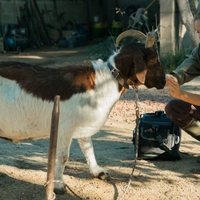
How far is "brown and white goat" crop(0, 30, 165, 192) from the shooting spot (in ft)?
16.4

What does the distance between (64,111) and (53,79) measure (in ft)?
1.05

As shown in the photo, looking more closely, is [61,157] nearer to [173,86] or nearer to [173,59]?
[173,86]

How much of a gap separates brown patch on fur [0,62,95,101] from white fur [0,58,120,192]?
0.05 meters

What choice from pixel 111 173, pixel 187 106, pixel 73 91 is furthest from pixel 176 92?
pixel 111 173

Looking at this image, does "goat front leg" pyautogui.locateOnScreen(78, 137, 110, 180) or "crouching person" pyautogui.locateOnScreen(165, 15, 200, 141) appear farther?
"crouching person" pyautogui.locateOnScreen(165, 15, 200, 141)

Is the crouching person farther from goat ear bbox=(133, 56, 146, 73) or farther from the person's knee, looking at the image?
goat ear bbox=(133, 56, 146, 73)

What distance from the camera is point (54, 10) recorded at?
24.4 meters

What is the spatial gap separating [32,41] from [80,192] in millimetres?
18200

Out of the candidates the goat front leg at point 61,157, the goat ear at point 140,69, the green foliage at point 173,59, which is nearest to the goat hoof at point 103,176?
the goat front leg at point 61,157

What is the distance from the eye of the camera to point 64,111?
496cm

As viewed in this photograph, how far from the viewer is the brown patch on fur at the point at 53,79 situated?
5000 mm

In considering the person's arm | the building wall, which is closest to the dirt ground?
the person's arm

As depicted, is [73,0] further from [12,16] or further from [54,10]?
[12,16]

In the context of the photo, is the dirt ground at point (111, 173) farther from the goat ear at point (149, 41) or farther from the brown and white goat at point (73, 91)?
the goat ear at point (149, 41)
